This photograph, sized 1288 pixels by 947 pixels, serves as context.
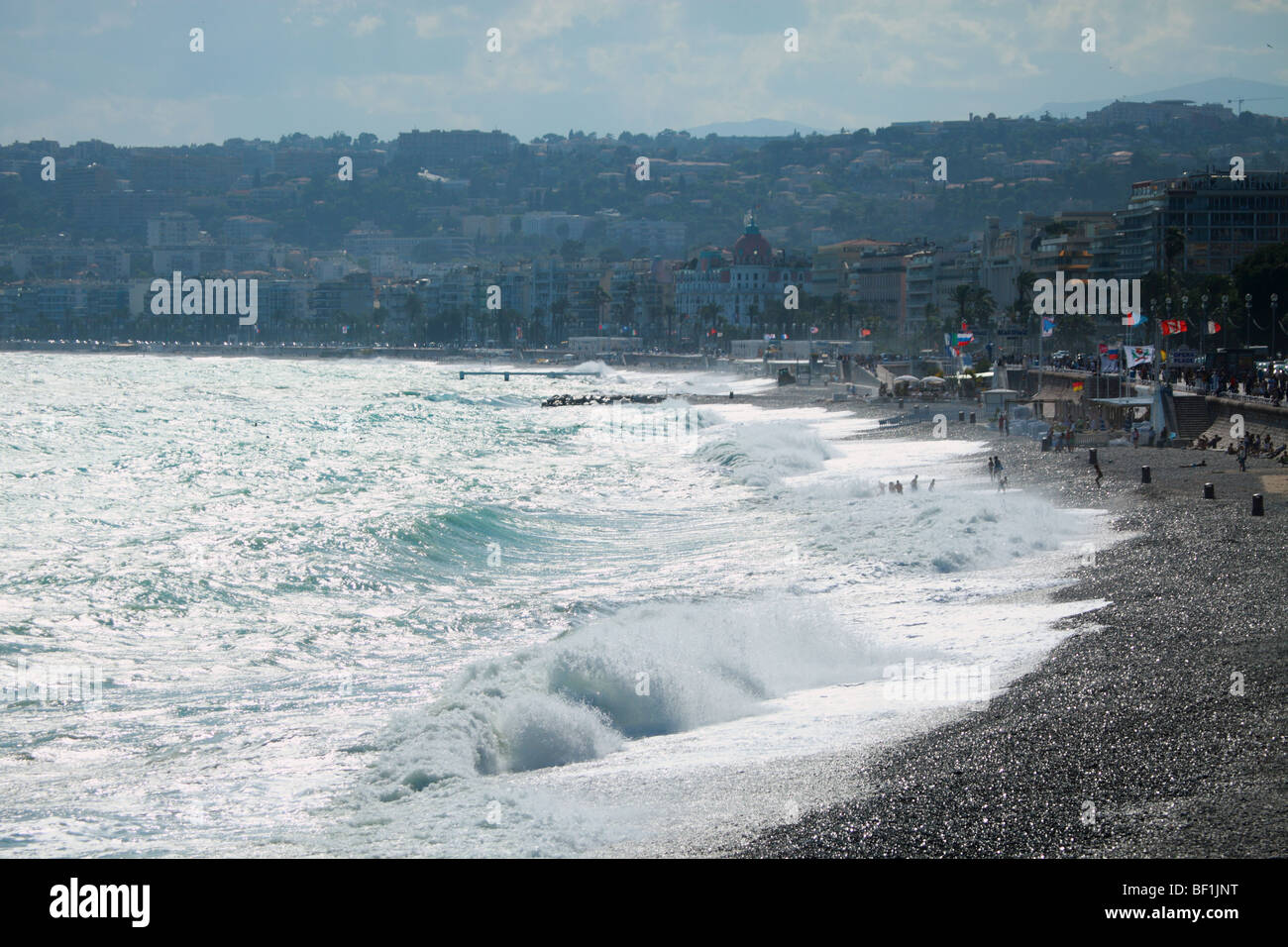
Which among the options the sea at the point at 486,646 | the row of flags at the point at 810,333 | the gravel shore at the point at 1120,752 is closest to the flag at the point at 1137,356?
the sea at the point at 486,646

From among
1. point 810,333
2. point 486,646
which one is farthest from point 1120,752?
point 810,333

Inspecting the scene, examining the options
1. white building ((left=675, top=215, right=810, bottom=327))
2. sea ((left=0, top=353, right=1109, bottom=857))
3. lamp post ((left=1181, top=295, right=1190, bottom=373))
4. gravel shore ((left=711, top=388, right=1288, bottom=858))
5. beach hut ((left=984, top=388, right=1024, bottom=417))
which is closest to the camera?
gravel shore ((left=711, top=388, right=1288, bottom=858))

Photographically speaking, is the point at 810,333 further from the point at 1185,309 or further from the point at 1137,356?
the point at 1137,356

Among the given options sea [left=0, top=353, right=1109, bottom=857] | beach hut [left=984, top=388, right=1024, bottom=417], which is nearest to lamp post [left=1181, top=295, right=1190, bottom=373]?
beach hut [left=984, top=388, right=1024, bottom=417]

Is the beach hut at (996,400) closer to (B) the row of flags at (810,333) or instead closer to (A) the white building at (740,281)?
(B) the row of flags at (810,333)

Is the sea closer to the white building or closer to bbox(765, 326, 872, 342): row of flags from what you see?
bbox(765, 326, 872, 342): row of flags
